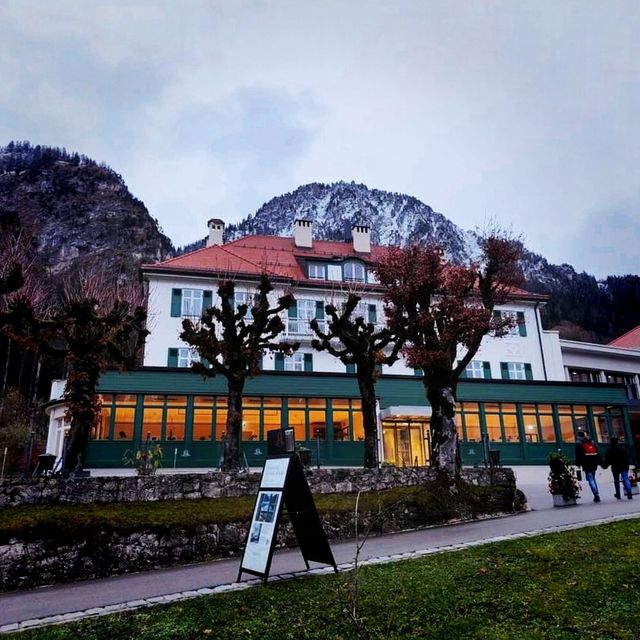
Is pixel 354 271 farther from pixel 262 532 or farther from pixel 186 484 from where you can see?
pixel 262 532

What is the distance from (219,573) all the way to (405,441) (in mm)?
22582

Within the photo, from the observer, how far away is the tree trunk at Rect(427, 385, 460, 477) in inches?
612

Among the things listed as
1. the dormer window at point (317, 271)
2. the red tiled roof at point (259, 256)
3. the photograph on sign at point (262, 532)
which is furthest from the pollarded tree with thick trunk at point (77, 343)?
the dormer window at point (317, 271)

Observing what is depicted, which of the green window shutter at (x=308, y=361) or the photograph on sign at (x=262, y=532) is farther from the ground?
the green window shutter at (x=308, y=361)

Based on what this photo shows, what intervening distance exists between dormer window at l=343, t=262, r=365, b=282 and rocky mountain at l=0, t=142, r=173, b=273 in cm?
5400

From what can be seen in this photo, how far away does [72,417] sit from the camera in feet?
52.8

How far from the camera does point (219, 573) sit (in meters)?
8.95

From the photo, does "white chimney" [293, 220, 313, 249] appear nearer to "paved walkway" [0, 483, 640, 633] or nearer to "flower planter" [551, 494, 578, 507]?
"flower planter" [551, 494, 578, 507]

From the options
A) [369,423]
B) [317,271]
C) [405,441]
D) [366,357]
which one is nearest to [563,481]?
[369,423]

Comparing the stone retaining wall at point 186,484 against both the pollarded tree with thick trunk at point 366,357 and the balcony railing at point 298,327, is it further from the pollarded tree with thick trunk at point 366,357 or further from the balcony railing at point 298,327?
the balcony railing at point 298,327

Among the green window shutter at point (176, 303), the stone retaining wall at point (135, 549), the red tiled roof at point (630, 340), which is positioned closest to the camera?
the stone retaining wall at point (135, 549)

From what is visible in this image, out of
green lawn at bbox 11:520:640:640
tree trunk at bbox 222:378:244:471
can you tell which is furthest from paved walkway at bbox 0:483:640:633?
tree trunk at bbox 222:378:244:471

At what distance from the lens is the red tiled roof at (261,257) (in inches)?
1388

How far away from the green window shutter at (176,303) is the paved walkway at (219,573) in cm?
2478
